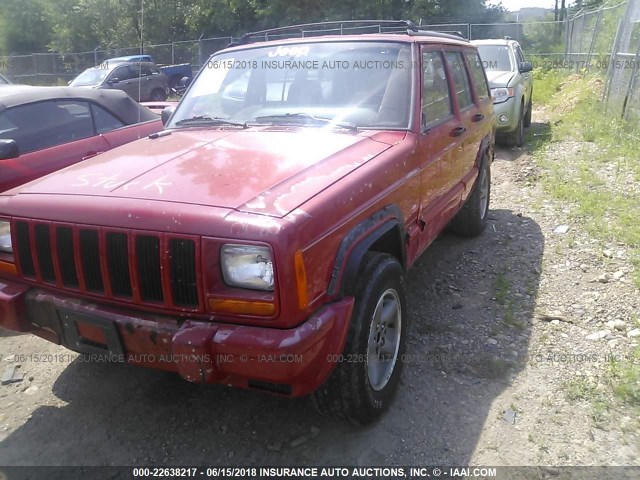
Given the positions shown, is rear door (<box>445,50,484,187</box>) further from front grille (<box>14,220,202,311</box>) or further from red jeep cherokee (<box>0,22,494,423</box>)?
front grille (<box>14,220,202,311</box>)

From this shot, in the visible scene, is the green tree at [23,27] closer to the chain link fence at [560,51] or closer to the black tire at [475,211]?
the chain link fence at [560,51]

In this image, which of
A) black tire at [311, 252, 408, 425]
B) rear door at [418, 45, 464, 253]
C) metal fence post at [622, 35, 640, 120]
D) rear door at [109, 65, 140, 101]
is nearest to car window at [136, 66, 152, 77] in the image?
rear door at [109, 65, 140, 101]

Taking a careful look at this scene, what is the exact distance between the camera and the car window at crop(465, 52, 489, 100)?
15.8ft

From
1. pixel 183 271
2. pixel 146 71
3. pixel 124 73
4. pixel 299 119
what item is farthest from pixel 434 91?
pixel 146 71

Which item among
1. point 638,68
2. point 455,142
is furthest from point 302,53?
point 638,68

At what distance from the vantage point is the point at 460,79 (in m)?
4.42

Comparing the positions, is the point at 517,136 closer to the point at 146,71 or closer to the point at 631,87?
the point at 631,87

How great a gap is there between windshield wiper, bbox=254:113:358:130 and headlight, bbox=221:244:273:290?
1.38m

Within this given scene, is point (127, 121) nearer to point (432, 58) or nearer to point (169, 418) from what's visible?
point (432, 58)

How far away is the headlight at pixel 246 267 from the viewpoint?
2.12 meters

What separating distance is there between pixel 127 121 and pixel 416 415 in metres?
Result: 4.23

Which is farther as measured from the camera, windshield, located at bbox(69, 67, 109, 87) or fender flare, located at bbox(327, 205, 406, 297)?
windshield, located at bbox(69, 67, 109, 87)

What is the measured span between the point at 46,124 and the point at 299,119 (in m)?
2.80

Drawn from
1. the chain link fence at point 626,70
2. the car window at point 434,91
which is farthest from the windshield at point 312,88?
the chain link fence at point 626,70
